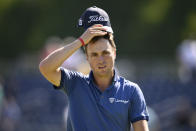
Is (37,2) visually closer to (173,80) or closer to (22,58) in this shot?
(22,58)

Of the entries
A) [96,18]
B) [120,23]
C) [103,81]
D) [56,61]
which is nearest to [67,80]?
[56,61]

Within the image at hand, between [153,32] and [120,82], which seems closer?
[120,82]

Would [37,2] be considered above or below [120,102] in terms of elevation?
above

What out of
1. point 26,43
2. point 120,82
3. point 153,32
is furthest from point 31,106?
point 26,43

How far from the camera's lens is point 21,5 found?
31266 millimetres

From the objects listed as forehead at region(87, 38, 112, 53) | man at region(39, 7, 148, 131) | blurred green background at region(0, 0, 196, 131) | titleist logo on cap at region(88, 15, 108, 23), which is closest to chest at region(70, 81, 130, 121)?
man at region(39, 7, 148, 131)

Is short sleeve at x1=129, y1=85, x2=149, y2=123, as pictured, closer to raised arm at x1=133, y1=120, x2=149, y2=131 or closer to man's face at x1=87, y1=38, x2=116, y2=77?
raised arm at x1=133, y1=120, x2=149, y2=131

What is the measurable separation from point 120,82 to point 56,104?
9.46 meters

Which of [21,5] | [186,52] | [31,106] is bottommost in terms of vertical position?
[31,106]

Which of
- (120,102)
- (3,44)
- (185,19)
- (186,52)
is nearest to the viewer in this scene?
(120,102)

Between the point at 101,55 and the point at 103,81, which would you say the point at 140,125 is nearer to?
the point at 103,81

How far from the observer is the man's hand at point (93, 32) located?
4594 mm

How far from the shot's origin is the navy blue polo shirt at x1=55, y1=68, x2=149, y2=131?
4.61 m

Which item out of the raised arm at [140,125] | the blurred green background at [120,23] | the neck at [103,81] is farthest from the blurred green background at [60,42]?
the raised arm at [140,125]
